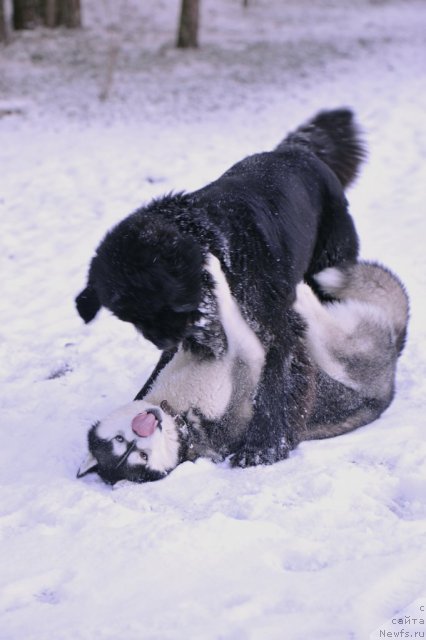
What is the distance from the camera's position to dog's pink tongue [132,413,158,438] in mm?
3584

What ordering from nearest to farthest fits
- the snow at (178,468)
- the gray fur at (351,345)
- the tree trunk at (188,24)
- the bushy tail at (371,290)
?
the snow at (178,468) → the gray fur at (351,345) → the bushy tail at (371,290) → the tree trunk at (188,24)

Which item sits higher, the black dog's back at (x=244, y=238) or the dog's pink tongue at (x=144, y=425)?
the black dog's back at (x=244, y=238)

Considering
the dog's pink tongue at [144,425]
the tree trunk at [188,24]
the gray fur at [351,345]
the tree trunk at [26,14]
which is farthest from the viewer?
the tree trunk at [26,14]

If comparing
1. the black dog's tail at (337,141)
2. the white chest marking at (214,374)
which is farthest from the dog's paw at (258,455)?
the black dog's tail at (337,141)

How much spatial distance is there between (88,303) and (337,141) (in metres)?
2.23

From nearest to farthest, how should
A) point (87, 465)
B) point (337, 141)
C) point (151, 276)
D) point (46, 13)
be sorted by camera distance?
point (151, 276), point (87, 465), point (337, 141), point (46, 13)

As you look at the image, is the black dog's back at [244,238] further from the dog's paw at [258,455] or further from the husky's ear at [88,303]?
the dog's paw at [258,455]

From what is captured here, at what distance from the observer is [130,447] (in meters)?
3.64

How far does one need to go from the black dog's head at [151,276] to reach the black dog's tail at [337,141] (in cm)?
196

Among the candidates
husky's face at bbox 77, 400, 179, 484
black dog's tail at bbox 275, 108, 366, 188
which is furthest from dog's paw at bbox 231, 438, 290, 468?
black dog's tail at bbox 275, 108, 366, 188

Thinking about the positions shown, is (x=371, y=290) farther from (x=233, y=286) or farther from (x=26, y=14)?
(x=26, y=14)

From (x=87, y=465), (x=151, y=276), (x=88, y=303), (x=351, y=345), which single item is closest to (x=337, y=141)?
(x=351, y=345)

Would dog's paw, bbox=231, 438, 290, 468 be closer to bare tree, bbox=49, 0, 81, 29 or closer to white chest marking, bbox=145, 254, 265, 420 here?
white chest marking, bbox=145, 254, 265, 420

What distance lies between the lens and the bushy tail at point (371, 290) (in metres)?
4.53
